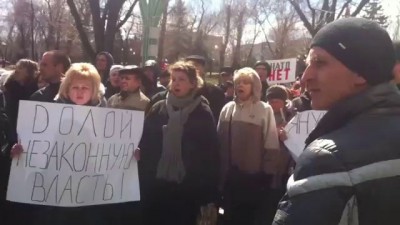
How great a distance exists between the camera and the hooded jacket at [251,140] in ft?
16.4

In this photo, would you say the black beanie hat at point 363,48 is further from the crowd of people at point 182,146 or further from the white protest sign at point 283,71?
the white protest sign at point 283,71

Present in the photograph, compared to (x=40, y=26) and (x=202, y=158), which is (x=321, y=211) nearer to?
Answer: (x=202, y=158)

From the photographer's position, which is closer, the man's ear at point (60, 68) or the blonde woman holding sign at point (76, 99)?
the blonde woman holding sign at point (76, 99)

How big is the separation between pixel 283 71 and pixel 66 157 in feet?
18.6

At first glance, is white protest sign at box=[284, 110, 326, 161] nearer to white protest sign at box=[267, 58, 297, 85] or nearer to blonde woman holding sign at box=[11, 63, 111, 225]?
blonde woman holding sign at box=[11, 63, 111, 225]

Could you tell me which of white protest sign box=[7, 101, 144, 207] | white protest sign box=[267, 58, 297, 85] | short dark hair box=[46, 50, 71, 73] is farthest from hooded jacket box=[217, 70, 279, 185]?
white protest sign box=[267, 58, 297, 85]

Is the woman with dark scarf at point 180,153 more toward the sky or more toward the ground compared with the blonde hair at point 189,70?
more toward the ground

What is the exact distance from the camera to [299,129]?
472 cm

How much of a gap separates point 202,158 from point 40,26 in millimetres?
36919

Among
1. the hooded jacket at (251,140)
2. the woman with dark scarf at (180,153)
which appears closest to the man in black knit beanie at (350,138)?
the woman with dark scarf at (180,153)

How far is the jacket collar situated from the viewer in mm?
1515

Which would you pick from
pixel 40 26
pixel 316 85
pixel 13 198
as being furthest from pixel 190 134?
pixel 40 26

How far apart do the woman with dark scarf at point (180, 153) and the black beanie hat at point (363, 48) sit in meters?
3.14

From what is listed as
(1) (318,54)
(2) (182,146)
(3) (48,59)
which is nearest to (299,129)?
(2) (182,146)
